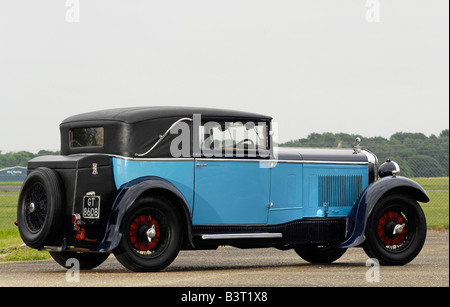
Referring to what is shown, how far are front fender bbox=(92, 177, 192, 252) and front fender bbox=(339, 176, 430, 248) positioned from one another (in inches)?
109

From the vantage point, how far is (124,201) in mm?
9719

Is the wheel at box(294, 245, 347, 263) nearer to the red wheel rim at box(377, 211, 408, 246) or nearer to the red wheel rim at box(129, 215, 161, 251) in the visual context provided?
the red wheel rim at box(377, 211, 408, 246)

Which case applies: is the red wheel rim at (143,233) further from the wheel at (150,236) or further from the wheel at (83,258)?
the wheel at (83,258)

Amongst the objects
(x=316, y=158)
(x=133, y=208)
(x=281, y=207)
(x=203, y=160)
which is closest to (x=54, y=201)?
(x=133, y=208)

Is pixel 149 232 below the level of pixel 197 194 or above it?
below

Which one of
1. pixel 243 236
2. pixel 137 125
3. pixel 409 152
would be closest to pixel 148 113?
pixel 137 125

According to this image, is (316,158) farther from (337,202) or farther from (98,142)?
(98,142)

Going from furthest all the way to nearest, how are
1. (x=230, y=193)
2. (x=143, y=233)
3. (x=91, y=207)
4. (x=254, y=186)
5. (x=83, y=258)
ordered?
(x=83, y=258) → (x=254, y=186) → (x=230, y=193) → (x=143, y=233) → (x=91, y=207)

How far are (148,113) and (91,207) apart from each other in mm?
1410

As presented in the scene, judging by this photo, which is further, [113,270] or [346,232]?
[346,232]

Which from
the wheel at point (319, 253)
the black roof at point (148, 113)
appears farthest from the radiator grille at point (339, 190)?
the black roof at point (148, 113)

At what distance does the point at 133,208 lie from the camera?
9789mm

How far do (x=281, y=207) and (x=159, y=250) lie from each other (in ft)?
6.43

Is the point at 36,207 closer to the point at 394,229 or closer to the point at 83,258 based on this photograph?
the point at 83,258
